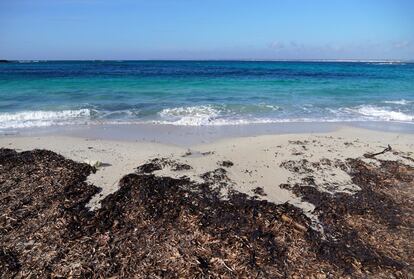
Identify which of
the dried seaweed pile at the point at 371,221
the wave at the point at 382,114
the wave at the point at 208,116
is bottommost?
the dried seaweed pile at the point at 371,221

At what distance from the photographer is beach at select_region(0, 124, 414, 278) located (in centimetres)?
395

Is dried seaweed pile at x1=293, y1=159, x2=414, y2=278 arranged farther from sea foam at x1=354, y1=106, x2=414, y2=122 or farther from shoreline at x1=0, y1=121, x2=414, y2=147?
sea foam at x1=354, y1=106, x2=414, y2=122

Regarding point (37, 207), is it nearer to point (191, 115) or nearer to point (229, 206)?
point (229, 206)

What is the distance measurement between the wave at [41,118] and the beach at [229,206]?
8.83ft

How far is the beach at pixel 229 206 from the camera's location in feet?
13.0

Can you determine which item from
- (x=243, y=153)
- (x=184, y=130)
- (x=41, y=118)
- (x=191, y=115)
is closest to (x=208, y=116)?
(x=191, y=115)

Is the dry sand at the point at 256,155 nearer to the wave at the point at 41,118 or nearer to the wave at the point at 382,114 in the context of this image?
the wave at the point at 41,118

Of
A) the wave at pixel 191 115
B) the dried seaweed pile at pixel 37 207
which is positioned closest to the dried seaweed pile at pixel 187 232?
the dried seaweed pile at pixel 37 207

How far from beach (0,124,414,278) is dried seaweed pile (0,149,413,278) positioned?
2 cm

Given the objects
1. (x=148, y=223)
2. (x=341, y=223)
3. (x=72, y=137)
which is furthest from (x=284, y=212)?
(x=72, y=137)

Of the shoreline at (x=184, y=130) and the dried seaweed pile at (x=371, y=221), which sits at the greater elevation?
the shoreline at (x=184, y=130)

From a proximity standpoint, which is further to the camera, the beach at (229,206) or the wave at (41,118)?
the wave at (41,118)

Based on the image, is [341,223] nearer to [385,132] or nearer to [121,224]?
[121,224]

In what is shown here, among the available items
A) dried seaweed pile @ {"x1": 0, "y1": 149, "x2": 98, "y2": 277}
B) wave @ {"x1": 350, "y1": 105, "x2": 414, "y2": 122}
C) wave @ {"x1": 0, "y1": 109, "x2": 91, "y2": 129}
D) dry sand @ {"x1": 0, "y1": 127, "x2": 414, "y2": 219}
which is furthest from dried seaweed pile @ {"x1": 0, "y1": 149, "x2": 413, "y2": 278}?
wave @ {"x1": 350, "y1": 105, "x2": 414, "y2": 122}
